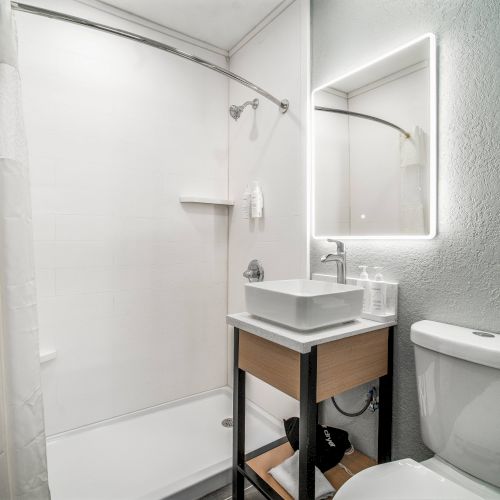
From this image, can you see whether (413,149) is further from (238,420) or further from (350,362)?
(238,420)

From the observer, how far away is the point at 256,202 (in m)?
1.95

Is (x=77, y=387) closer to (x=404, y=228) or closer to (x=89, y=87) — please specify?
(x=89, y=87)

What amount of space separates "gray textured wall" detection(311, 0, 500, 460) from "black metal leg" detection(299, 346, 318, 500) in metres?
0.47

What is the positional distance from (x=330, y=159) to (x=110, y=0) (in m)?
1.49

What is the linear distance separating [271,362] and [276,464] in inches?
22.2

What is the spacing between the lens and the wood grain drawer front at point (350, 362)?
113 cm

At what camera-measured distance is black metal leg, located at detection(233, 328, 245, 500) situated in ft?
4.50

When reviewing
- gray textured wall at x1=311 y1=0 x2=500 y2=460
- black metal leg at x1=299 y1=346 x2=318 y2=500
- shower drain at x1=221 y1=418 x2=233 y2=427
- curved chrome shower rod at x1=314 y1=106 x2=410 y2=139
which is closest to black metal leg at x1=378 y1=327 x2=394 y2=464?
gray textured wall at x1=311 y1=0 x2=500 y2=460

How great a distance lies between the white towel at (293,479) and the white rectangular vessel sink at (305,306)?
61cm

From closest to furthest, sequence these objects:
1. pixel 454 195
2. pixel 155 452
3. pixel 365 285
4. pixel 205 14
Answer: pixel 454 195, pixel 365 285, pixel 155 452, pixel 205 14

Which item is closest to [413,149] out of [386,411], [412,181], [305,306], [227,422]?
[412,181]

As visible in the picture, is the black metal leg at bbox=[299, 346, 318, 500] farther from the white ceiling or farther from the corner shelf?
the white ceiling

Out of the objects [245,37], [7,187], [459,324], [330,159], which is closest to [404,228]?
[459,324]

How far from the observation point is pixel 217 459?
5.65 feet
